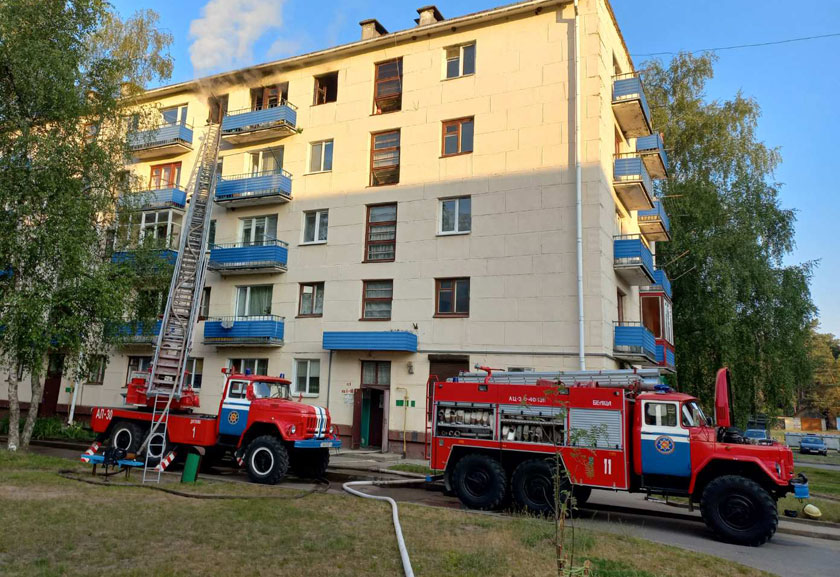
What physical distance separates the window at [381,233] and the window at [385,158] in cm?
127

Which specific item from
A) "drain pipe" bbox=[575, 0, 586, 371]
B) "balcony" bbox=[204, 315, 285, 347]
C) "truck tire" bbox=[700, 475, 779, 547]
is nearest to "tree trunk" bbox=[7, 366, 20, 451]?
"balcony" bbox=[204, 315, 285, 347]

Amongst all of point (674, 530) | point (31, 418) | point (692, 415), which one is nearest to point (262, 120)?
point (31, 418)

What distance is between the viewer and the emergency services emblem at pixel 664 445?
11532mm

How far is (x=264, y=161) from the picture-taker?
29359 mm

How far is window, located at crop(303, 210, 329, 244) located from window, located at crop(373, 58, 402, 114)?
5.25 metres

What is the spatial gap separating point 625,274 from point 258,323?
15470mm

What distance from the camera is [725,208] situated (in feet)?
103

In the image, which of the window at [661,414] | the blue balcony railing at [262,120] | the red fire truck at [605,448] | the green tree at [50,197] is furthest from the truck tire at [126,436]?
the blue balcony railing at [262,120]

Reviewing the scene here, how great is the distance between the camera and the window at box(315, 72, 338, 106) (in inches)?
1124

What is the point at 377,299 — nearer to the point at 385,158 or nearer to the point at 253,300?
the point at 385,158

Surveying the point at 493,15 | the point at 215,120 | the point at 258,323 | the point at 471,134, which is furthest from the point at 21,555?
the point at 215,120

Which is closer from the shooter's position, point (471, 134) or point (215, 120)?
point (471, 134)

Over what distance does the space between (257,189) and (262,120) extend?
3321 mm

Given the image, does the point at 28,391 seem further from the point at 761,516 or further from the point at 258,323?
the point at 761,516
